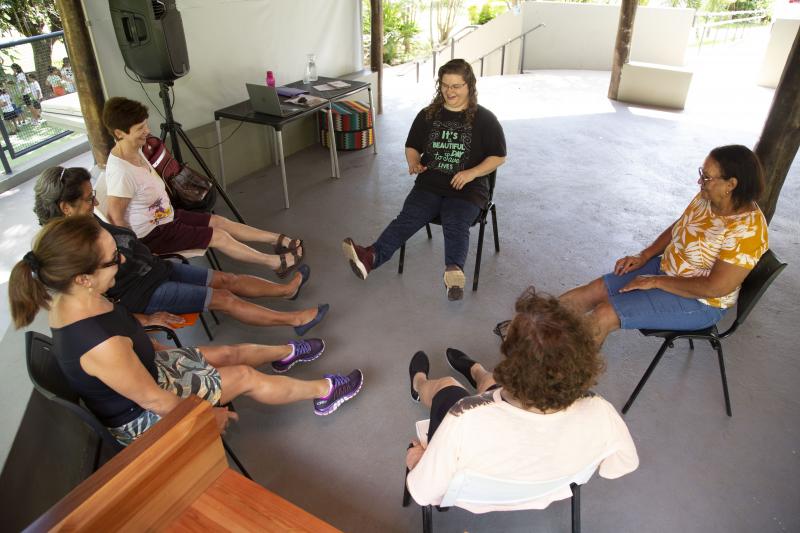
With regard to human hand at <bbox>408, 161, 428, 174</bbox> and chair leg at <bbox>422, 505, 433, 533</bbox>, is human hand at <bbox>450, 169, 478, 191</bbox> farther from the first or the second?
chair leg at <bbox>422, 505, 433, 533</bbox>

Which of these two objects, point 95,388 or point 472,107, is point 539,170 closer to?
point 472,107

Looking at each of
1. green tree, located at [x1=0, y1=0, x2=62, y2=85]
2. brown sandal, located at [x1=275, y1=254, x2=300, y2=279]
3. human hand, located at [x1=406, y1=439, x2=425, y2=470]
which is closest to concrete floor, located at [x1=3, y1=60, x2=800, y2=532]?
brown sandal, located at [x1=275, y1=254, x2=300, y2=279]

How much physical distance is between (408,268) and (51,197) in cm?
190

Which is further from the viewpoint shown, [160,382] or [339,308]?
[339,308]

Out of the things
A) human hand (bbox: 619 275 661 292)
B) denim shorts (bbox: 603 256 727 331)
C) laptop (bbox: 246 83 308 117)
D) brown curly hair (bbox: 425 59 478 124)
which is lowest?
denim shorts (bbox: 603 256 727 331)

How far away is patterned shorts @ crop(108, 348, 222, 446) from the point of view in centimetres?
171

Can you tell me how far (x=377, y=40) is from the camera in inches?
229

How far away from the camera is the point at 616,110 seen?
6379 mm

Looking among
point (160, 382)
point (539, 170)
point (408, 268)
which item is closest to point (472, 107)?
point (408, 268)

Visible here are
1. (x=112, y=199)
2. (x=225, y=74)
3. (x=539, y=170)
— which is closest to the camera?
(x=112, y=199)

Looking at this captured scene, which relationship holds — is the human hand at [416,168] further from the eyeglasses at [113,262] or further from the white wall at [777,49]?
the white wall at [777,49]

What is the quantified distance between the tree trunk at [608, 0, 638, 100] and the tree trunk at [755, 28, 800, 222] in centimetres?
381

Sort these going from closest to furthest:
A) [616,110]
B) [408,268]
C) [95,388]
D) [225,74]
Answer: [95,388] < [408,268] < [225,74] < [616,110]

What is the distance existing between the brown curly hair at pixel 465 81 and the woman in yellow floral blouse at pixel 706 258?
126cm
